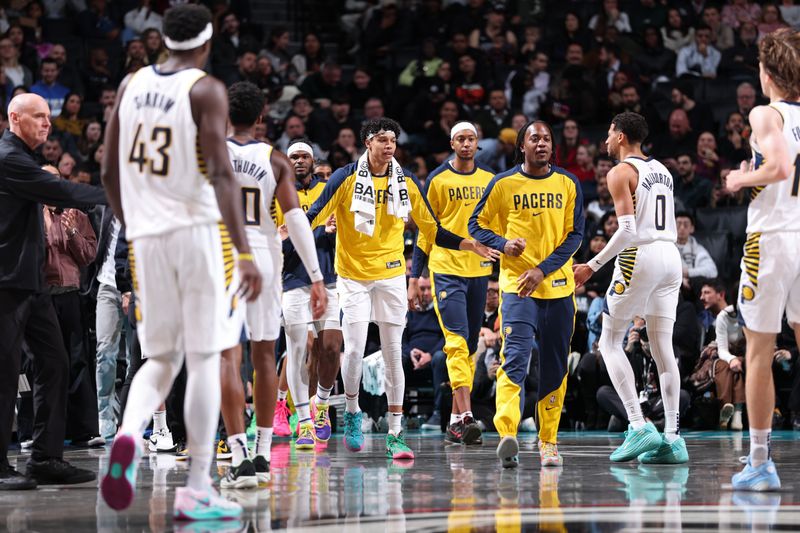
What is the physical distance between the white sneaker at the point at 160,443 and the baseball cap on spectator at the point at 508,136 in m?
7.77

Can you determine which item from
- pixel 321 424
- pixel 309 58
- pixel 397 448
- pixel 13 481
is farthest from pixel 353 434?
pixel 309 58

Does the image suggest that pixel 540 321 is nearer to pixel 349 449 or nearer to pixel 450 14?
pixel 349 449

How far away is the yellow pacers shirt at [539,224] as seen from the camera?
7.85 m

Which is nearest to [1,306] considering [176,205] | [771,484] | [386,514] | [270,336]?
[270,336]

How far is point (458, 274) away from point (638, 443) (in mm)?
2659

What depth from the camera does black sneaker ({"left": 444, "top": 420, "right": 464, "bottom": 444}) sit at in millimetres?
9867

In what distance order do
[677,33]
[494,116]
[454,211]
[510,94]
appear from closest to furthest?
[454,211], [494,116], [510,94], [677,33]

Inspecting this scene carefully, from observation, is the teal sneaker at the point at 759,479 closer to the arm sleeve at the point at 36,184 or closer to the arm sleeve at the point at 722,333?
the arm sleeve at the point at 36,184

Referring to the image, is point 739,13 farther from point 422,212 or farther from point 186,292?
point 186,292

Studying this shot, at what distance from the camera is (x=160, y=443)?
9367 mm

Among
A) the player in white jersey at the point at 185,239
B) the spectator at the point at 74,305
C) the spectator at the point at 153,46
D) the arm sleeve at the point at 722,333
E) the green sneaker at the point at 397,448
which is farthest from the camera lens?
the spectator at the point at 153,46

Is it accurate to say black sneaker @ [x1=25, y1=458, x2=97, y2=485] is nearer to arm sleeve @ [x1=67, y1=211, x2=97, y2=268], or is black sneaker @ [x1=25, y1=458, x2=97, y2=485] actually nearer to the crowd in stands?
arm sleeve @ [x1=67, y1=211, x2=97, y2=268]

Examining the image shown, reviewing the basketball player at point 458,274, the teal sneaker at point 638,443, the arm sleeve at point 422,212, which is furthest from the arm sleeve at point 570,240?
the basketball player at point 458,274

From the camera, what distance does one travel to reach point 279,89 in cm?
1723
